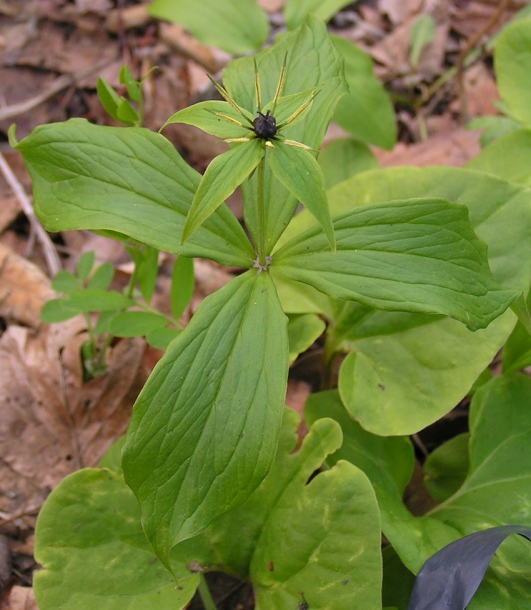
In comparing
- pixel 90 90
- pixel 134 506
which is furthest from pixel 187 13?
pixel 134 506

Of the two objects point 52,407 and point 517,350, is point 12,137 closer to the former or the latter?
point 52,407

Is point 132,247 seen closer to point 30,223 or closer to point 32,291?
point 32,291

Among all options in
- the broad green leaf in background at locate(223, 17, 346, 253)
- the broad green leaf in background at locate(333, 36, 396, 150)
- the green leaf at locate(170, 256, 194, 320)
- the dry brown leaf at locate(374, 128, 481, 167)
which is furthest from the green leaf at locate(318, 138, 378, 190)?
the green leaf at locate(170, 256, 194, 320)

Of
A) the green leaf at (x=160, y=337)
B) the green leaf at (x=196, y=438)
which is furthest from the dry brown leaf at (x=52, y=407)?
the green leaf at (x=196, y=438)

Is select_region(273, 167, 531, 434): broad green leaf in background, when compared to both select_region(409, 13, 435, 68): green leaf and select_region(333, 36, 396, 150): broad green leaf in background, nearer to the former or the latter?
select_region(333, 36, 396, 150): broad green leaf in background

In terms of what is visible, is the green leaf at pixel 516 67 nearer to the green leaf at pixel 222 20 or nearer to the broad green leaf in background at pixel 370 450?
the green leaf at pixel 222 20

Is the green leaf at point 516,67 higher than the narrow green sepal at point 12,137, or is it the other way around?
the green leaf at point 516,67
